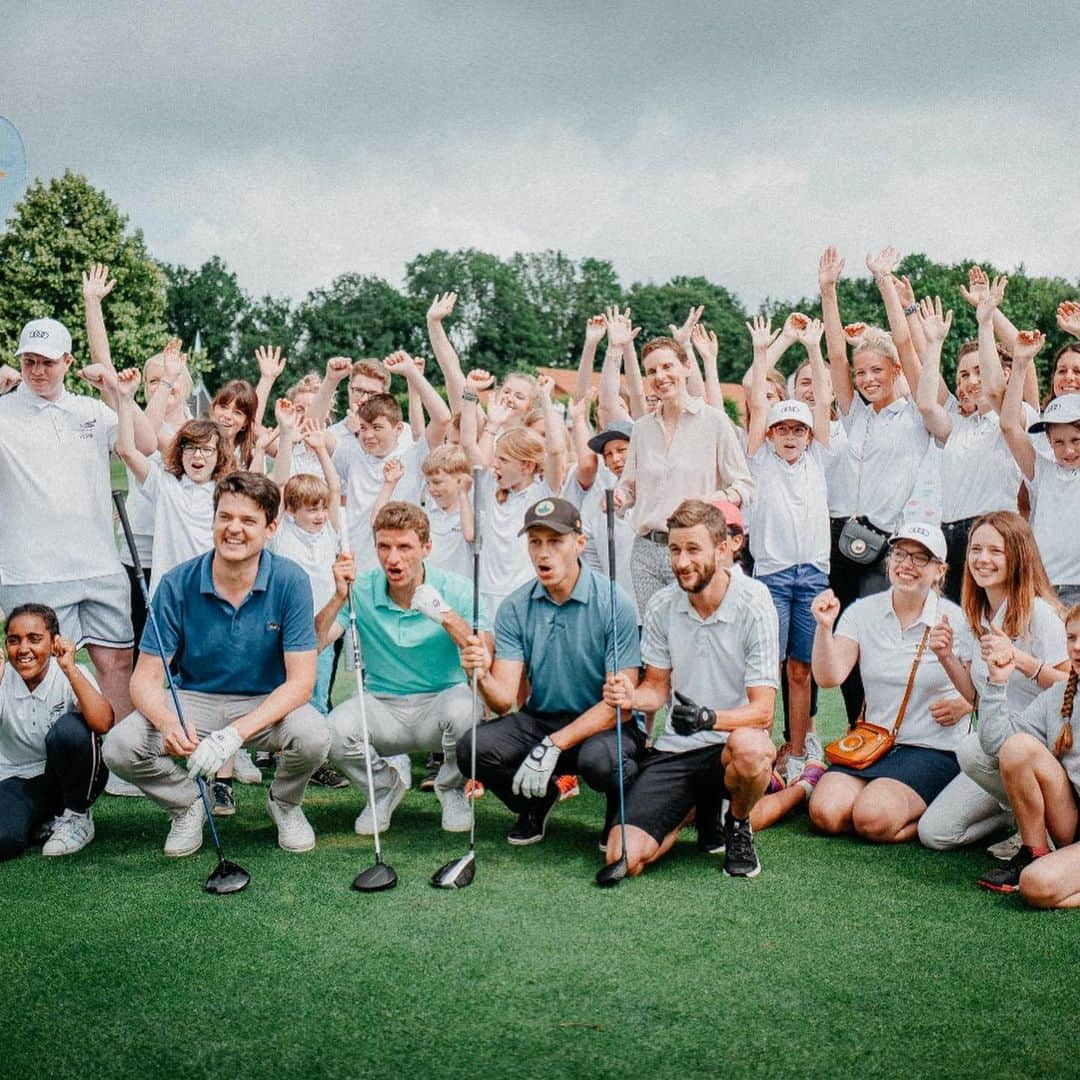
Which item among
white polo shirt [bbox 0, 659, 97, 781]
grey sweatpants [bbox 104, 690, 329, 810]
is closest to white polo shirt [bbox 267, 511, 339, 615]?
grey sweatpants [bbox 104, 690, 329, 810]

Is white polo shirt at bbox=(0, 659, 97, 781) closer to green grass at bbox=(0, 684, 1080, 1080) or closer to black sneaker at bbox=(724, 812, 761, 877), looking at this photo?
green grass at bbox=(0, 684, 1080, 1080)

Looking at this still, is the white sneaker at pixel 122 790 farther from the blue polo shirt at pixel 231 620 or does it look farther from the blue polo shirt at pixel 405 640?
the blue polo shirt at pixel 405 640

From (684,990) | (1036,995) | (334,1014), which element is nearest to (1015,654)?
(1036,995)

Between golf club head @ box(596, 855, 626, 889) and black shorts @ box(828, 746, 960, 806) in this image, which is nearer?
golf club head @ box(596, 855, 626, 889)

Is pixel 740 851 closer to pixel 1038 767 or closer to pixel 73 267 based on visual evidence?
pixel 1038 767

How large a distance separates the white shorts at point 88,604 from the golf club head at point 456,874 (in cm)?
234

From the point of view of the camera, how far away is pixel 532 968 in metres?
3.84

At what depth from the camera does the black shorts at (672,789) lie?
5.02m

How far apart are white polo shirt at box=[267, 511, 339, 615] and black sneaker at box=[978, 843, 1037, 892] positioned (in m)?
3.59

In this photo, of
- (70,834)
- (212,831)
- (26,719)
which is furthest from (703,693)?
(26,719)

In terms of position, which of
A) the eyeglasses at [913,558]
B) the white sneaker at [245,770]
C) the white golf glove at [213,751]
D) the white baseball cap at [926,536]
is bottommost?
the white sneaker at [245,770]

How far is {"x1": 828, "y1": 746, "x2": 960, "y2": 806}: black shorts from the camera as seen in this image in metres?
5.42

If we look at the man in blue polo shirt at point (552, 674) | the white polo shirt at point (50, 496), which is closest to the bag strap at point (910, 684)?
the man in blue polo shirt at point (552, 674)

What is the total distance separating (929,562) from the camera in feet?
18.2
